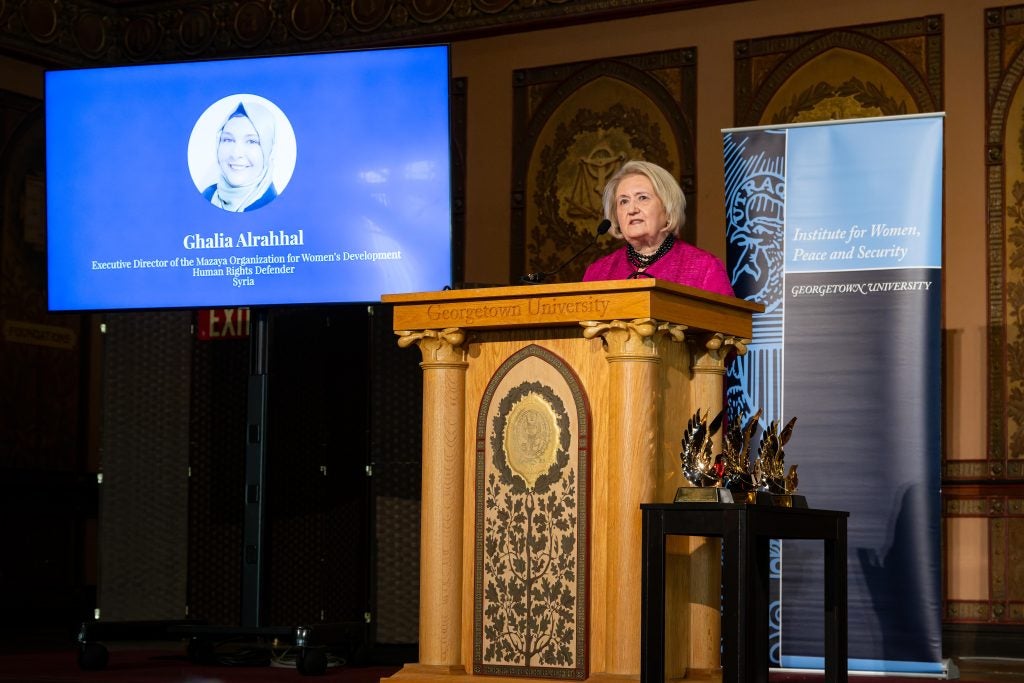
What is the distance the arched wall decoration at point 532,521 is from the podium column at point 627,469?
0.25 feet

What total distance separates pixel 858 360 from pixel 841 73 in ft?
8.32

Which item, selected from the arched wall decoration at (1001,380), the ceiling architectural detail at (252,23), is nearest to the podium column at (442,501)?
the arched wall decoration at (1001,380)

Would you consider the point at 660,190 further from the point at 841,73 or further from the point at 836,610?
the point at 841,73

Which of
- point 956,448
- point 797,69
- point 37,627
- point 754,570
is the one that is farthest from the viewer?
point 37,627

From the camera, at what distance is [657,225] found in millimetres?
3920

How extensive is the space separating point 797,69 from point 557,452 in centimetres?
416

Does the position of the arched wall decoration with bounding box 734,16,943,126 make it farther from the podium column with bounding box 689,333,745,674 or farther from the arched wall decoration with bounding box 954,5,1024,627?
the podium column with bounding box 689,333,745,674

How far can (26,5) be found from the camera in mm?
7953

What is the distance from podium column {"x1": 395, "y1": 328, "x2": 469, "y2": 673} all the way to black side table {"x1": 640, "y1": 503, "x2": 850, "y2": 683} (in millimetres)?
513

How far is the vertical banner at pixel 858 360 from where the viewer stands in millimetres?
4793

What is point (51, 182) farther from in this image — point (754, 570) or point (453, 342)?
point (754, 570)

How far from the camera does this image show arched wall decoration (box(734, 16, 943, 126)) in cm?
680

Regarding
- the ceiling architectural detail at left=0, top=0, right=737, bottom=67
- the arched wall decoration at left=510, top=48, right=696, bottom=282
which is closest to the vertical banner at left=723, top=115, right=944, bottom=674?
the arched wall decoration at left=510, top=48, right=696, bottom=282

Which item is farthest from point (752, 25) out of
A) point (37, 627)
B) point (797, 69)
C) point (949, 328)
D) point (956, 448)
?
point (37, 627)
